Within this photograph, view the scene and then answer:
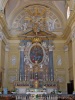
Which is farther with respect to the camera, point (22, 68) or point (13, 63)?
point (13, 63)

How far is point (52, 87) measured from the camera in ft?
66.5

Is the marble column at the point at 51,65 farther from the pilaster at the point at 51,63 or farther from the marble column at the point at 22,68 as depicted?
the marble column at the point at 22,68

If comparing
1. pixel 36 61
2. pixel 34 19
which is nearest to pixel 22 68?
pixel 36 61

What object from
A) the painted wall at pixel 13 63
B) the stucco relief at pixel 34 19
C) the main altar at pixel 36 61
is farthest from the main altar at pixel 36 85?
the stucco relief at pixel 34 19

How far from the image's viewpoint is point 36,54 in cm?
2184

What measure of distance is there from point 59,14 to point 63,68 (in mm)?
6083

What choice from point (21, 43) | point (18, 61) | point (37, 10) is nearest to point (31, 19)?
point (37, 10)

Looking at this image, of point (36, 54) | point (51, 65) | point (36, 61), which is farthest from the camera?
point (36, 54)

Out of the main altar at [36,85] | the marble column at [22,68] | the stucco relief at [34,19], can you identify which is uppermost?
the stucco relief at [34,19]

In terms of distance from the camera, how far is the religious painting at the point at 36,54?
21.7m

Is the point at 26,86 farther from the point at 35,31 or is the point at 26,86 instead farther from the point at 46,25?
the point at 46,25

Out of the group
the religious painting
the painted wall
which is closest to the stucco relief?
the painted wall

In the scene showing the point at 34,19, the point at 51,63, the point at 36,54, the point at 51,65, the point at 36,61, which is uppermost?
the point at 34,19

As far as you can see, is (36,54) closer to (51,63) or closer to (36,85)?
(51,63)
